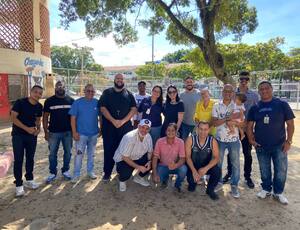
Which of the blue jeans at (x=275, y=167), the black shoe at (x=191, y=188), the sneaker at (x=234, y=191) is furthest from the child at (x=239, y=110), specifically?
the black shoe at (x=191, y=188)

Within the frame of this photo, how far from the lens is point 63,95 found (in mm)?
5309

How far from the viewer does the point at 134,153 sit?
5051 mm

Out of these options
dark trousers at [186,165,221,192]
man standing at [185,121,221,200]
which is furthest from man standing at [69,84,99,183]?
dark trousers at [186,165,221,192]

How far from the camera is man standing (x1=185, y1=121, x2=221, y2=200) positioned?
4.71 metres

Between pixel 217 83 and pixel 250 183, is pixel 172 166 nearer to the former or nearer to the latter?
pixel 250 183

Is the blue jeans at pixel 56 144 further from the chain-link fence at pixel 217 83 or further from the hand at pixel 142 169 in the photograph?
the chain-link fence at pixel 217 83

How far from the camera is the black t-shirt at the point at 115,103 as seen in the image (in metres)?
5.30

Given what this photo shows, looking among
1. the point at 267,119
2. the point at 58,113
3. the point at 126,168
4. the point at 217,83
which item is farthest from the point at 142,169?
the point at 217,83

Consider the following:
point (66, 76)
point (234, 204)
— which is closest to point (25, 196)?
point (234, 204)

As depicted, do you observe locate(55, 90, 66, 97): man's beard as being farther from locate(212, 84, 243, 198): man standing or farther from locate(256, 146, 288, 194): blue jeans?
locate(256, 146, 288, 194): blue jeans

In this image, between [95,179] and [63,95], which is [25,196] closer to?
[95,179]

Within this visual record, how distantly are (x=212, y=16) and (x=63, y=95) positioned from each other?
18.2ft

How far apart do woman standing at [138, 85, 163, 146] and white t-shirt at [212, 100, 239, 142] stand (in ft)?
3.38

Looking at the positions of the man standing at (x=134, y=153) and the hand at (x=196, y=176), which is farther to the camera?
the man standing at (x=134, y=153)
